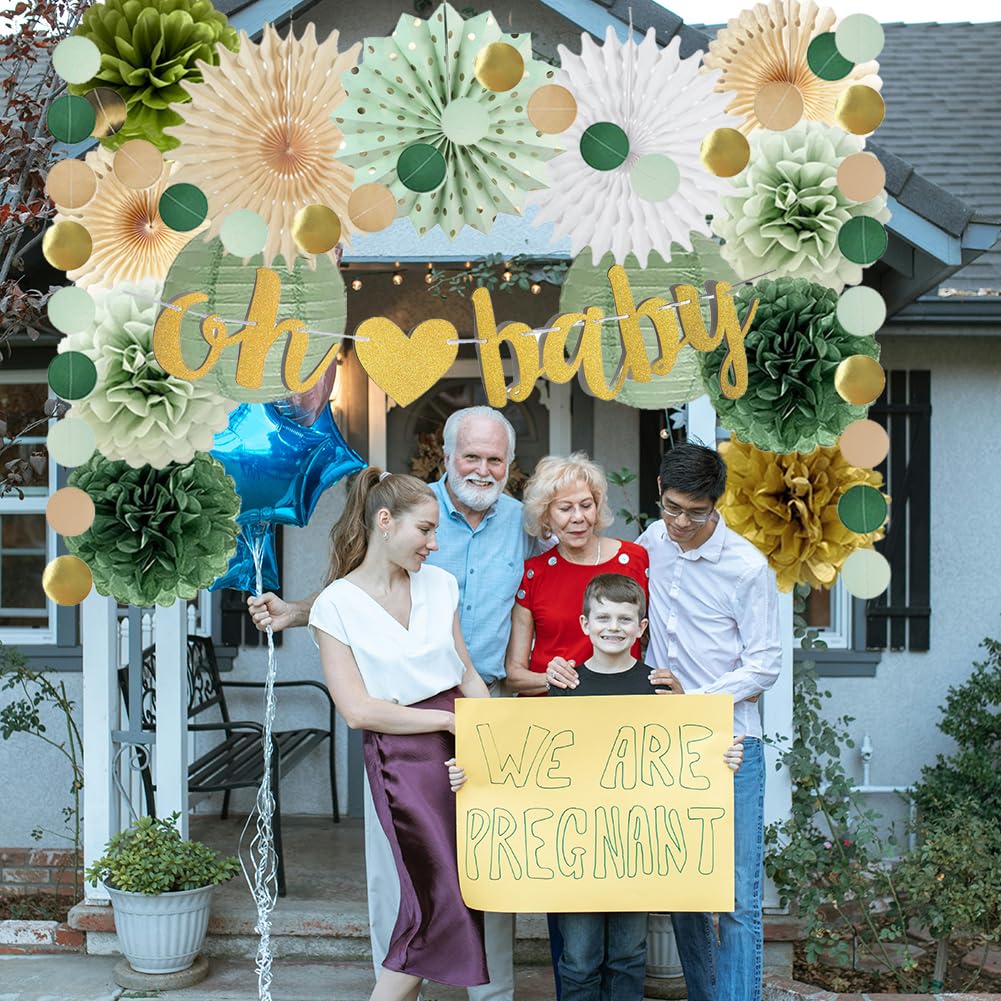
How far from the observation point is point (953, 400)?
19.8 ft

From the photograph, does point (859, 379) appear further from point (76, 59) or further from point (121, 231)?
point (76, 59)

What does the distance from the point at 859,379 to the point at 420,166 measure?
3.97 ft

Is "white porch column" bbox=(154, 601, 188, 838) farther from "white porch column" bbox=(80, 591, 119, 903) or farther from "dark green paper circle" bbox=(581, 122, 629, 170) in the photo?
"dark green paper circle" bbox=(581, 122, 629, 170)

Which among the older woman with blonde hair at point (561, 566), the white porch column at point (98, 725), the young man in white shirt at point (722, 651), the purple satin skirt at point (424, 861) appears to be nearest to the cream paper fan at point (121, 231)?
the older woman with blonde hair at point (561, 566)

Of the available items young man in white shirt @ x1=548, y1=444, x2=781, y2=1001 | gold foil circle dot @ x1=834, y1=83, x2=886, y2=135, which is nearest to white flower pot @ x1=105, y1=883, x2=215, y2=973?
young man in white shirt @ x1=548, y1=444, x2=781, y2=1001

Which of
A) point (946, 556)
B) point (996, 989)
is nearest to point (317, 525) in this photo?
point (946, 556)

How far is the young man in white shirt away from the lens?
338 cm

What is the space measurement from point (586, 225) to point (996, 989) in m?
3.43

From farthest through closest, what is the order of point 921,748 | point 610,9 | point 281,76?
1. point 921,748
2. point 610,9
3. point 281,76

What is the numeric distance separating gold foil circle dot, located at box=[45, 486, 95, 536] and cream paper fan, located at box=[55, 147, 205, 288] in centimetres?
56

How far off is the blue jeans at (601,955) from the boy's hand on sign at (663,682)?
64 centimetres

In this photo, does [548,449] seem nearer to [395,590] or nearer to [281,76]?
[395,590]

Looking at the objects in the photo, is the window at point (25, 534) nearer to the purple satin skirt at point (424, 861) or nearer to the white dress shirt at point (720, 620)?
the purple satin skirt at point (424, 861)

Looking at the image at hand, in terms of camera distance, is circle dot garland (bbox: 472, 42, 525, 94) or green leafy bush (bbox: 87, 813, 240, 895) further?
green leafy bush (bbox: 87, 813, 240, 895)
